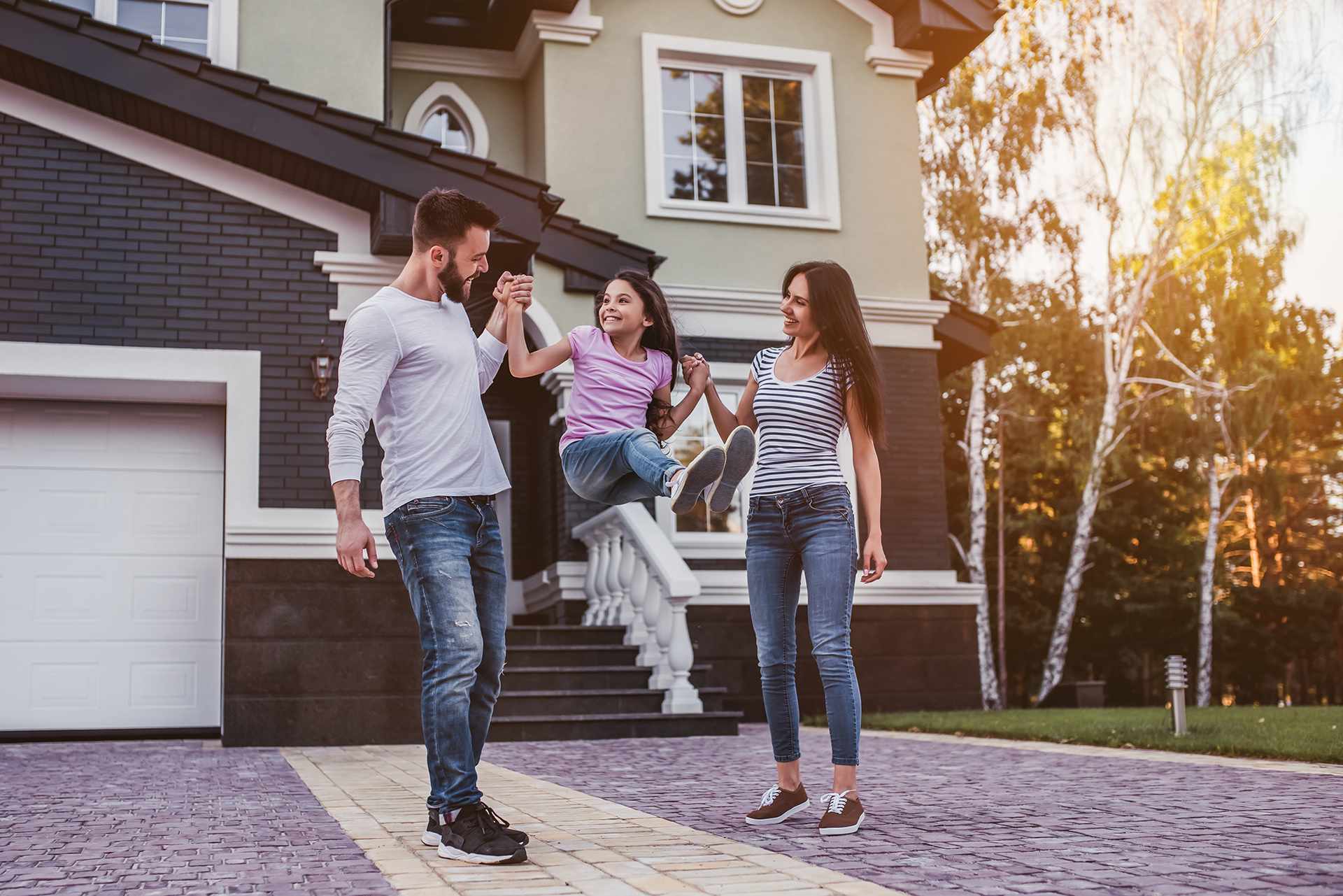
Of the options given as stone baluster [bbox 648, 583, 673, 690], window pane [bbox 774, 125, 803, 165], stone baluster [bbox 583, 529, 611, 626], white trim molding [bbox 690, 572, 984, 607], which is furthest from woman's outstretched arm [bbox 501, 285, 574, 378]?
window pane [bbox 774, 125, 803, 165]

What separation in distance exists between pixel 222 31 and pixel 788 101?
5.45m

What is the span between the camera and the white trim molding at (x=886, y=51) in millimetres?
12562

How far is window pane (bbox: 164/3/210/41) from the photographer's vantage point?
10555 mm

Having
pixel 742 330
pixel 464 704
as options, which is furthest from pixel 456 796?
pixel 742 330

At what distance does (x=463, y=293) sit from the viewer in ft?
12.8

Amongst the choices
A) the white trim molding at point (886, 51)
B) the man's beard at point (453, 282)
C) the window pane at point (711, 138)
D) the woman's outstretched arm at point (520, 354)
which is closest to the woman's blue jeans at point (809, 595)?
the woman's outstretched arm at point (520, 354)

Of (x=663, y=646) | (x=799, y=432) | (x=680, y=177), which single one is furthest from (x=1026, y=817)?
(x=680, y=177)

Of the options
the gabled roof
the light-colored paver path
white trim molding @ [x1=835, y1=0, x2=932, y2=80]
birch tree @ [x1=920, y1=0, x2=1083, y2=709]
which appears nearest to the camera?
the light-colored paver path

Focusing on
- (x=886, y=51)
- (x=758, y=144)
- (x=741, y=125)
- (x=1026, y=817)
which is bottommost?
(x=1026, y=817)

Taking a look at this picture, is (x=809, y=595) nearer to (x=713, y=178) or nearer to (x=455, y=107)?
(x=713, y=178)

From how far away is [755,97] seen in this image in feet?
40.7

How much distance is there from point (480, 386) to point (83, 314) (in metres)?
4.98

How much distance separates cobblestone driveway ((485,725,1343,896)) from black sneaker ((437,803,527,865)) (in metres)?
0.79

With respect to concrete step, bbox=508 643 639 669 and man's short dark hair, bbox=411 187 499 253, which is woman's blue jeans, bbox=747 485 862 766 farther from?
concrete step, bbox=508 643 639 669
